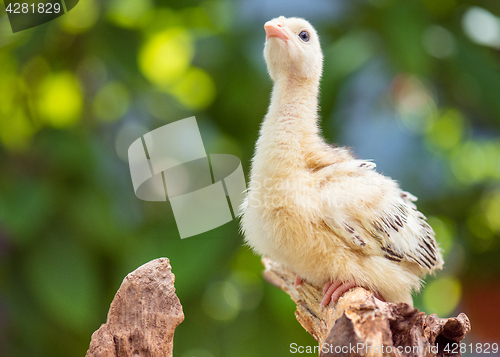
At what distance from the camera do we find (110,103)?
79.0 inches

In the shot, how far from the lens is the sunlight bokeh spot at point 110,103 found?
1998 millimetres

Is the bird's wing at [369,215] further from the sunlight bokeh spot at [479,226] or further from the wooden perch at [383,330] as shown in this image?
the sunlight bokeh spot at [479,226]

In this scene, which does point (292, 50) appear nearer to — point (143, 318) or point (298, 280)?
point (298, 280)

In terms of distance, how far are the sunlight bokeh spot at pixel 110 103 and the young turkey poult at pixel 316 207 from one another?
3.51ft

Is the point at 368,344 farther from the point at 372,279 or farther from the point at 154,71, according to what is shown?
the point at 154,71

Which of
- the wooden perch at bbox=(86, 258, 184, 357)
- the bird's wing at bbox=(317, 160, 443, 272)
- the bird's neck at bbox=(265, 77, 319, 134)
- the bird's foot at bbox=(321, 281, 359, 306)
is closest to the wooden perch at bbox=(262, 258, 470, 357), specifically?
the bird's foot at bbox=(321, 281, 359, 306)

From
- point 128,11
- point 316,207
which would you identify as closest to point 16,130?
point 128,11

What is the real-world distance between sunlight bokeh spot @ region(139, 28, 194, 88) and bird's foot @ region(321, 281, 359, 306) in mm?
1438

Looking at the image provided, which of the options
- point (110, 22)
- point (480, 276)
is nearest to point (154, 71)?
point (110, 22)

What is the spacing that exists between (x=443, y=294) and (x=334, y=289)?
149cm

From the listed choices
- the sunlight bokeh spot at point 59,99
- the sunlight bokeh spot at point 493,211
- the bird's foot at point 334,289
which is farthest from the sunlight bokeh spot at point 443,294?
the sunlight bokeh spot at point 59,99

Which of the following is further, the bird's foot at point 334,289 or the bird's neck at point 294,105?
the bird's neck at point 294,105

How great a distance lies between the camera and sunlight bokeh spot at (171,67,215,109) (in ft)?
6.94

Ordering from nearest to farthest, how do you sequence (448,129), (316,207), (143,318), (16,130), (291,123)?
(143,318) < (316,207) < (291,123) < (16,130) < (448,129)
